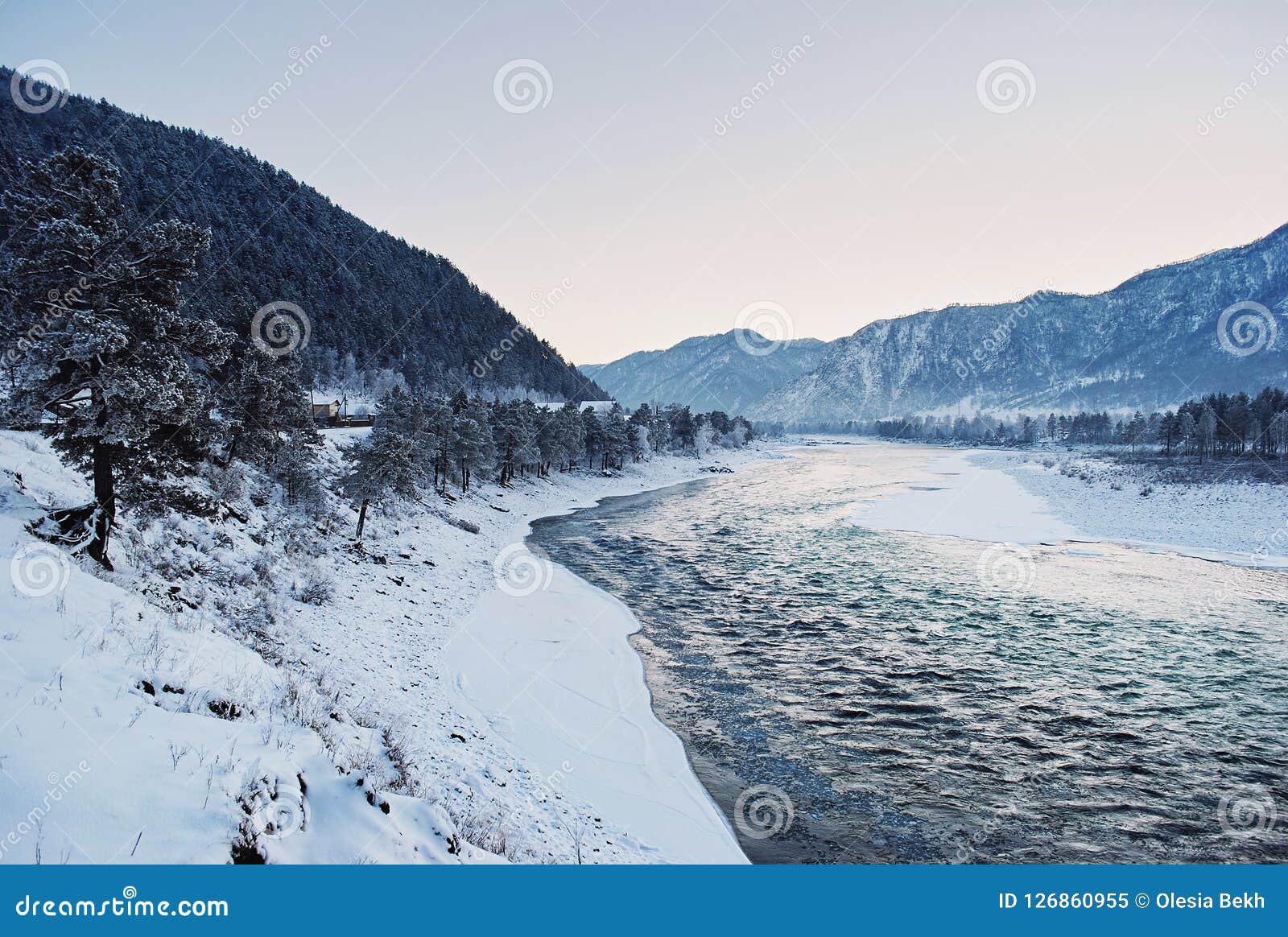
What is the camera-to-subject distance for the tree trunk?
14125 mm

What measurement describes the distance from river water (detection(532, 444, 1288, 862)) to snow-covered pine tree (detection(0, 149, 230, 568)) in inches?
589

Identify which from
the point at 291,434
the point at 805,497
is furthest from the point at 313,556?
the point at 805,497

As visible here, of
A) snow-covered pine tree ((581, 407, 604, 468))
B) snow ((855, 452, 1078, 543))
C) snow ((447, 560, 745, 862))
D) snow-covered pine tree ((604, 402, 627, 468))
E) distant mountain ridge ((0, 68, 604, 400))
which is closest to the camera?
snow ((447, 560, 745, 862))

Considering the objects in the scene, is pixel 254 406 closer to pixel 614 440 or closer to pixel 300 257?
pixel 614 440

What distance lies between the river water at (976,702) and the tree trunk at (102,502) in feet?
48.7

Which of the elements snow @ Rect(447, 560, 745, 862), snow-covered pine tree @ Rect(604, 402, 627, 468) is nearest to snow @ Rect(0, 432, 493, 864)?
snow @ Rect(447, 560, 745, 862)

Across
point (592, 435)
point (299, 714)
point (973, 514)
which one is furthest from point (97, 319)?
point (592, 435)

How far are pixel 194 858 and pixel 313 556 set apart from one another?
72.3ft

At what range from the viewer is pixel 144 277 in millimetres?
13453

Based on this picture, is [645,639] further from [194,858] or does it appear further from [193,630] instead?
[194,858]

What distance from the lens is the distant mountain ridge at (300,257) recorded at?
11006 centimetres

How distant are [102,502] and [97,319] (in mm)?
4496

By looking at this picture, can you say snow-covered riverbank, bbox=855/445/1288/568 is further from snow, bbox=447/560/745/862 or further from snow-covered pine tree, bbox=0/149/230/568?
snow-covered pine tree, bbox=0/149/230/568

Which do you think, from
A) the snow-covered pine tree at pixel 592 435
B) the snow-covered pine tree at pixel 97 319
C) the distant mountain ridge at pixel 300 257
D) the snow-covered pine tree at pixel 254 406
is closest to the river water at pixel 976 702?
the snow-covered pine tree at pixel 97 319
